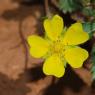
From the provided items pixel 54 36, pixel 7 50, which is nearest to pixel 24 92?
pixel 7 50

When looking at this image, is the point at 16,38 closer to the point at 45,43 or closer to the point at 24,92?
the point at 24,92

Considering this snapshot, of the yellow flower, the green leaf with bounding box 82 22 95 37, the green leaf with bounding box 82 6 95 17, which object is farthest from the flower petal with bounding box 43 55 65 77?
the green leaf with bounding box 82 6 95 17

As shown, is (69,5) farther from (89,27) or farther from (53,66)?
(53,66)

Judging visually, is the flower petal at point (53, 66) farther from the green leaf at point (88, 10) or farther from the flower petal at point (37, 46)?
the green leaf at point (88, 10)

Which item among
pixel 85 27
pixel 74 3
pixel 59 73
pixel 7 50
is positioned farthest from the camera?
pixel 7 50

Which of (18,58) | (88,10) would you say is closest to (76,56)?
(88,10)

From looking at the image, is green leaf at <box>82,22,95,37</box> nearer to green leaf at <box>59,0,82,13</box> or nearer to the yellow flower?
the yellow flower

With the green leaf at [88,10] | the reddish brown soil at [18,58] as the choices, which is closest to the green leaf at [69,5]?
the green leaf at [88,10]

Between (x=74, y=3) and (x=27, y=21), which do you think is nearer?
(x=74, y=3)
